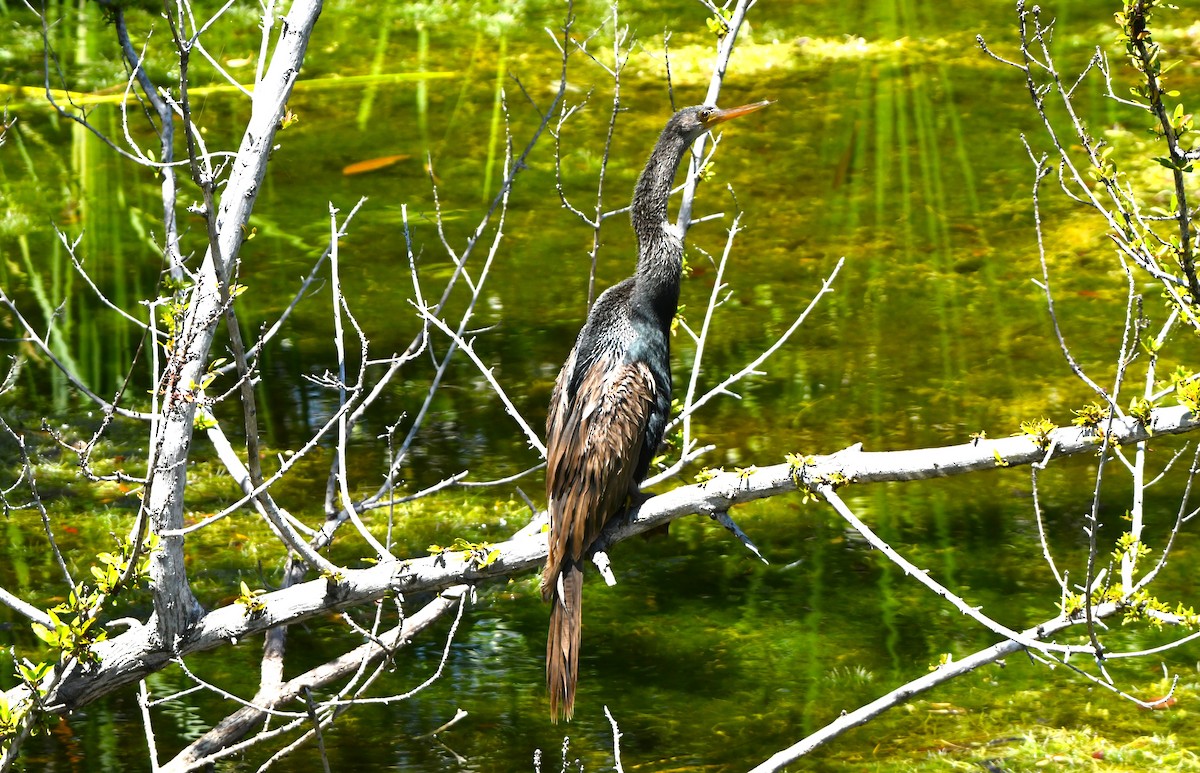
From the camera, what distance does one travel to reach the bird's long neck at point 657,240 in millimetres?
3461

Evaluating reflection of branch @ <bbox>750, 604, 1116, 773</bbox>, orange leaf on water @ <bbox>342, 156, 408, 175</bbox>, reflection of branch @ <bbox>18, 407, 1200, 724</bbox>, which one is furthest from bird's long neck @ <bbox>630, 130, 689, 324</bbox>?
orange leaf on water @ <bbox>342, 156, 408, 175</bbox>

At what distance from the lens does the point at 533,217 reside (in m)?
7.19

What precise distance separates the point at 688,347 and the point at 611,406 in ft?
9.01

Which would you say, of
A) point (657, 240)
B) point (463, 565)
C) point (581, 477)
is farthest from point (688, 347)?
point (463, 565)

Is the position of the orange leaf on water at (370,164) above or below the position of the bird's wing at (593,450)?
above

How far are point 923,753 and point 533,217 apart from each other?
4161 mm

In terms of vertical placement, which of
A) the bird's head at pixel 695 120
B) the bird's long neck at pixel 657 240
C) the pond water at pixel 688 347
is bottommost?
the pond water at pixel 688 347

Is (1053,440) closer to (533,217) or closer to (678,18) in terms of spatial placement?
(533,217)

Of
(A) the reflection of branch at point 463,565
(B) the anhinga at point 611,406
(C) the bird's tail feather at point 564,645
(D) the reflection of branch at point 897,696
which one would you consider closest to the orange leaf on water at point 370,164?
(B) the anhinga at point 611,406

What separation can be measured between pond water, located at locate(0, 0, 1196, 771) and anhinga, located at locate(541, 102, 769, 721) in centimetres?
67

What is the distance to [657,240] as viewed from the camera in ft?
11.5

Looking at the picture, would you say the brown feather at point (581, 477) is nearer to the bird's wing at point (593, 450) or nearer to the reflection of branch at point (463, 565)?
the bird's wing at point (593, 450)

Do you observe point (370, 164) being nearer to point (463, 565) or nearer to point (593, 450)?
point (593, 450)

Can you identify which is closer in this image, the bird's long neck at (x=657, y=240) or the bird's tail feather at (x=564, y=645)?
the bird's tail feather at (x=564, y=645)
